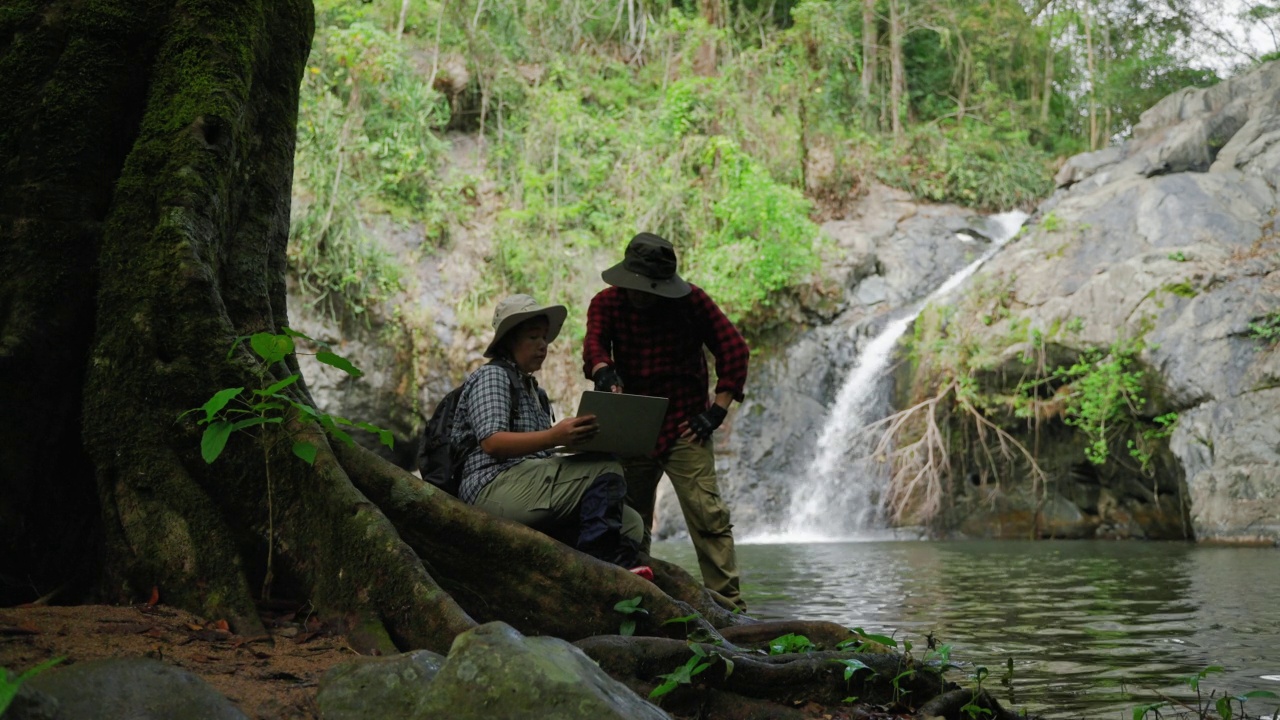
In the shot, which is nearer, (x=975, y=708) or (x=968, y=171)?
(x=975, y=708)

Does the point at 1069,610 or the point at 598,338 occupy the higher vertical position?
the point at 598,338

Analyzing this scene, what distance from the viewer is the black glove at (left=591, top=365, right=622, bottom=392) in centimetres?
565

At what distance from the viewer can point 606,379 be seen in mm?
5680

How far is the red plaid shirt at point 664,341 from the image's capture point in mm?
6020

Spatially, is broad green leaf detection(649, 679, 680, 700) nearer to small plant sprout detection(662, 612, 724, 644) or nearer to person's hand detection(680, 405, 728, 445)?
small plant sprout detection(662, 612, 724, 644)

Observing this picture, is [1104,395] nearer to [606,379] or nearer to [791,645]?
[606,379]

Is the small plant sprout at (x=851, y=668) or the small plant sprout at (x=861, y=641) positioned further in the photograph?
the small plant sprout at (x=861, y=641)

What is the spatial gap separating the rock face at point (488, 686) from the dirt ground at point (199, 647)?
0.48ft

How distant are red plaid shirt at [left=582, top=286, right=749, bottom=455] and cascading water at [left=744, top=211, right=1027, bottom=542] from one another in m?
10.8

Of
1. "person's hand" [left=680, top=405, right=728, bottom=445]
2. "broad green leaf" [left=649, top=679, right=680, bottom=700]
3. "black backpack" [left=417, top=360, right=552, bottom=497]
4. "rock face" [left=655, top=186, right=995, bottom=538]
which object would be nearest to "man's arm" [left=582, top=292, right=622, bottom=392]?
"person's hand" [left=680, top=405, right=728, bottom=445]

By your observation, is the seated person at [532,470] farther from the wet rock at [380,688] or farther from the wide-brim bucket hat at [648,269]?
the wet rock at [380,688]

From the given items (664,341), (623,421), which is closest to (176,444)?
(623,421)

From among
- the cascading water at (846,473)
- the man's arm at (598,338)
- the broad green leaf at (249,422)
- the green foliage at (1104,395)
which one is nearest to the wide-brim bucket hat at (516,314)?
the man's arm at (598,338)

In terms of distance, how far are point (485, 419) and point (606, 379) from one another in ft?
3.76
